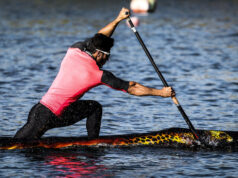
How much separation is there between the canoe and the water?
12 cm

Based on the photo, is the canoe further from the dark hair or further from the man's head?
the dark hair

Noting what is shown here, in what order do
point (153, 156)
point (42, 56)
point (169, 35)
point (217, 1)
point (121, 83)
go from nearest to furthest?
1. point (121, 83)
2. point (153, 156)
3. point (42, 56)
4. point (169, 35)
5. point (217, 1)

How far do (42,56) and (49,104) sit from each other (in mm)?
11239

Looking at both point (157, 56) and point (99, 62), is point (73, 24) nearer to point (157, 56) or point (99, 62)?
point (157, 56)

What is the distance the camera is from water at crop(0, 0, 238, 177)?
853cm

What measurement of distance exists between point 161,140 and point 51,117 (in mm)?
1812

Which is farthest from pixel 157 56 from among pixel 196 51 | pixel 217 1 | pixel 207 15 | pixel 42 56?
pixel 217 1

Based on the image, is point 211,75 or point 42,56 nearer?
point 211,75

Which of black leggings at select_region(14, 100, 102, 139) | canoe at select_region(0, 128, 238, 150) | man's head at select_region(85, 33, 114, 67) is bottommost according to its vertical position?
canoe at select_region(0, 128, 238, 150)

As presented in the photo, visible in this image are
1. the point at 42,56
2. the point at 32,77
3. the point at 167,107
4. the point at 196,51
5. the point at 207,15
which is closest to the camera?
the point at 167,107

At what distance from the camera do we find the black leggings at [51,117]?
8633 millimetres

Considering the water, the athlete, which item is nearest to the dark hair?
the athlete

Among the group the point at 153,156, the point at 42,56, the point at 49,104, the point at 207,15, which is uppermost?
the point at 207,15

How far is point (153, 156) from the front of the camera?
9.01 metres
